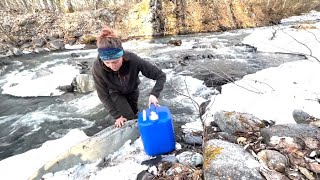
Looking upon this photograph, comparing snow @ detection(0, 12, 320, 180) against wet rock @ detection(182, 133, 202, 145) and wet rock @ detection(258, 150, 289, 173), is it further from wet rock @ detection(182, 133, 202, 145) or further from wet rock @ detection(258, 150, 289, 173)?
wet rock @ detection(258, 150, 289, 173)

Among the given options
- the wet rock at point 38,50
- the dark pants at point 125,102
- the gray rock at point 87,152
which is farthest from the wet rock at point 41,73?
the gray rock at point 87,152

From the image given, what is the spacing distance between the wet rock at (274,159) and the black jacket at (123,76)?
4.53ft

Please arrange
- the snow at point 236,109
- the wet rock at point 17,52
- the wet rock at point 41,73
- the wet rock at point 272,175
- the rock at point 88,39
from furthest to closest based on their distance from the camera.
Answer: the rock at point 88,39
the wet rock at point 17,52
the wet rock at point 41,73
the snow at point 236,109
the wet rock at point 272,175

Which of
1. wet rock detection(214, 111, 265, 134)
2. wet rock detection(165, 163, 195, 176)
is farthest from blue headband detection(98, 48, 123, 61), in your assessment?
wet rock detection(214, 111, 265, 134)

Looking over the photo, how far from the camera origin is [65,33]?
2181 cm

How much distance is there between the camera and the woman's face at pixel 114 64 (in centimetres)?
316

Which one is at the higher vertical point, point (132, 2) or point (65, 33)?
point (132, 2)

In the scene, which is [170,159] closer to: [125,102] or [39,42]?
[125,102]

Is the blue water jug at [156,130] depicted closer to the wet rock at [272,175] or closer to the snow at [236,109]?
the snow at [236,109]

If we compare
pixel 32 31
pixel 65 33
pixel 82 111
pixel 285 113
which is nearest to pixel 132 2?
pixel 65 33

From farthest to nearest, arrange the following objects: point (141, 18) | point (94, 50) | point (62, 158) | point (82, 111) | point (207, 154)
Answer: point (141, 18), point (94, 50), point (82, 111), point (62, 158), point (207, 154)

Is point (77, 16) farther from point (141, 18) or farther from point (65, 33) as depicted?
point (141, 18)

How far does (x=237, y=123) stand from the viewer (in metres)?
3.56

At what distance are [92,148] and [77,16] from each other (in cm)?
2180
